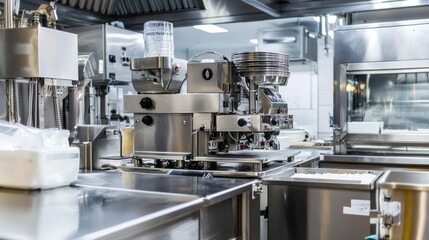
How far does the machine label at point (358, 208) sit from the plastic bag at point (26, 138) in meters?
1.47

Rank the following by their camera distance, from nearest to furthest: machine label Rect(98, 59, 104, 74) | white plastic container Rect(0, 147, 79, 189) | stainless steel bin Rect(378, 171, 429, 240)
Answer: white plastic container Rect(0, 147, 79, 189) < stainless steel bin Rect(378, 171, 429, 240) < machine label Rect(98, 59, 104, 74)

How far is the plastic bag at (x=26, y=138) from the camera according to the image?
1878mm


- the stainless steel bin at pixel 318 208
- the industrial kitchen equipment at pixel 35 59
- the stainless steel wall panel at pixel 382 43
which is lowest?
the stainless steel bin at pixel 318 208

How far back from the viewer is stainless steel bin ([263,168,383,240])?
236 cm

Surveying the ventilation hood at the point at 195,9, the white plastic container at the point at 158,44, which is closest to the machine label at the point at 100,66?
the ventilation hood at the point at 195,9

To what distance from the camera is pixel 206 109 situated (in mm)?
2623

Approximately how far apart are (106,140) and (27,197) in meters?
1.27

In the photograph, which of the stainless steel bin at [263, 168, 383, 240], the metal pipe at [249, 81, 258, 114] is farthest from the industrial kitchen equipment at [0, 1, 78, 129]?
the stainless steel bin at [263, 168, 383, 240]

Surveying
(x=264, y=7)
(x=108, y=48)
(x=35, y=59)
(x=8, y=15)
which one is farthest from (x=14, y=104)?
(x=264, y=7)

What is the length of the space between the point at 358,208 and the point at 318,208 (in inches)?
8.4

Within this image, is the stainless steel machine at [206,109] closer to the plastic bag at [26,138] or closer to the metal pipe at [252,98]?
the metal pipe at [252,98]

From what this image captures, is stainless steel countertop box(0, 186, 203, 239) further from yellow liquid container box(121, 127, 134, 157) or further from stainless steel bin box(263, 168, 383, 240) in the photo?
yellow liquid container box(121, 127, 134, 157)

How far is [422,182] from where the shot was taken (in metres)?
2.42

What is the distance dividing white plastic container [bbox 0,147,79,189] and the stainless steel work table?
0.12ft
